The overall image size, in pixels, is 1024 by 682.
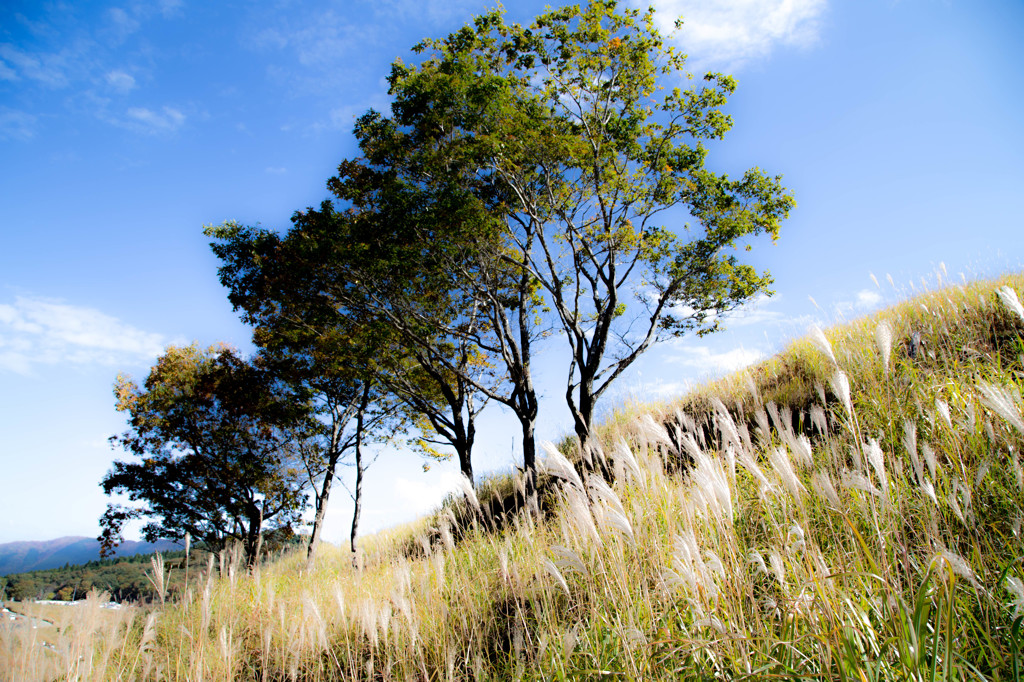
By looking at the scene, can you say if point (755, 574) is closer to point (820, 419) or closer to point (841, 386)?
point (841, 386)

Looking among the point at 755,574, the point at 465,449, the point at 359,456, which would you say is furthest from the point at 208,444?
the point at 755,574

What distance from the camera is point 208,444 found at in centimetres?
1563

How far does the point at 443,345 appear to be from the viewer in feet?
45.3

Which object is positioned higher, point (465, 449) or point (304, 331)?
point (304, 331)

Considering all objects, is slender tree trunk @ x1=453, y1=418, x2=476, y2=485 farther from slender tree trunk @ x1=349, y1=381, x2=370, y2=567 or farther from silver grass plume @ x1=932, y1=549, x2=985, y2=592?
silver grass plume @ x1=932, y1=549, x2=985, y2=592

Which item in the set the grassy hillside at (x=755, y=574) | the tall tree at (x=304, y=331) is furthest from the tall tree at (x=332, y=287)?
the grassy hillside at (x=755, y=574)

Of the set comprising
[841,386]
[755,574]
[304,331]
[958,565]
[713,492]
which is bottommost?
[755,574]

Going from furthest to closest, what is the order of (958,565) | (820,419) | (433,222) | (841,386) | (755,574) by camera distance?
(433,222), (820,419), (755,574), (841,386), (958,565)

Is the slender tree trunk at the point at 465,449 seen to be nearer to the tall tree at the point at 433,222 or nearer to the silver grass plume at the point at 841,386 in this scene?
the tall tree at the point at 433,222

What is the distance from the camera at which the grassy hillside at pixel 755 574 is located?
65.4 inches

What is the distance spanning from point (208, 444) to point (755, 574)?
18196mm

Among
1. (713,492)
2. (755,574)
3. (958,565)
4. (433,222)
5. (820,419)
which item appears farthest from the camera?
(433,222)

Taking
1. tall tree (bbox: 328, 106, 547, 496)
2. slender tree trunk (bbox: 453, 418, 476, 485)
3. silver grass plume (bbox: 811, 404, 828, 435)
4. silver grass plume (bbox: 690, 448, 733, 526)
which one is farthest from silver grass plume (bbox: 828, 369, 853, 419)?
slender tree trunk (bbox: 453, 418, 476, 485)

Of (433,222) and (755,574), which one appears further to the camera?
(433,222)
